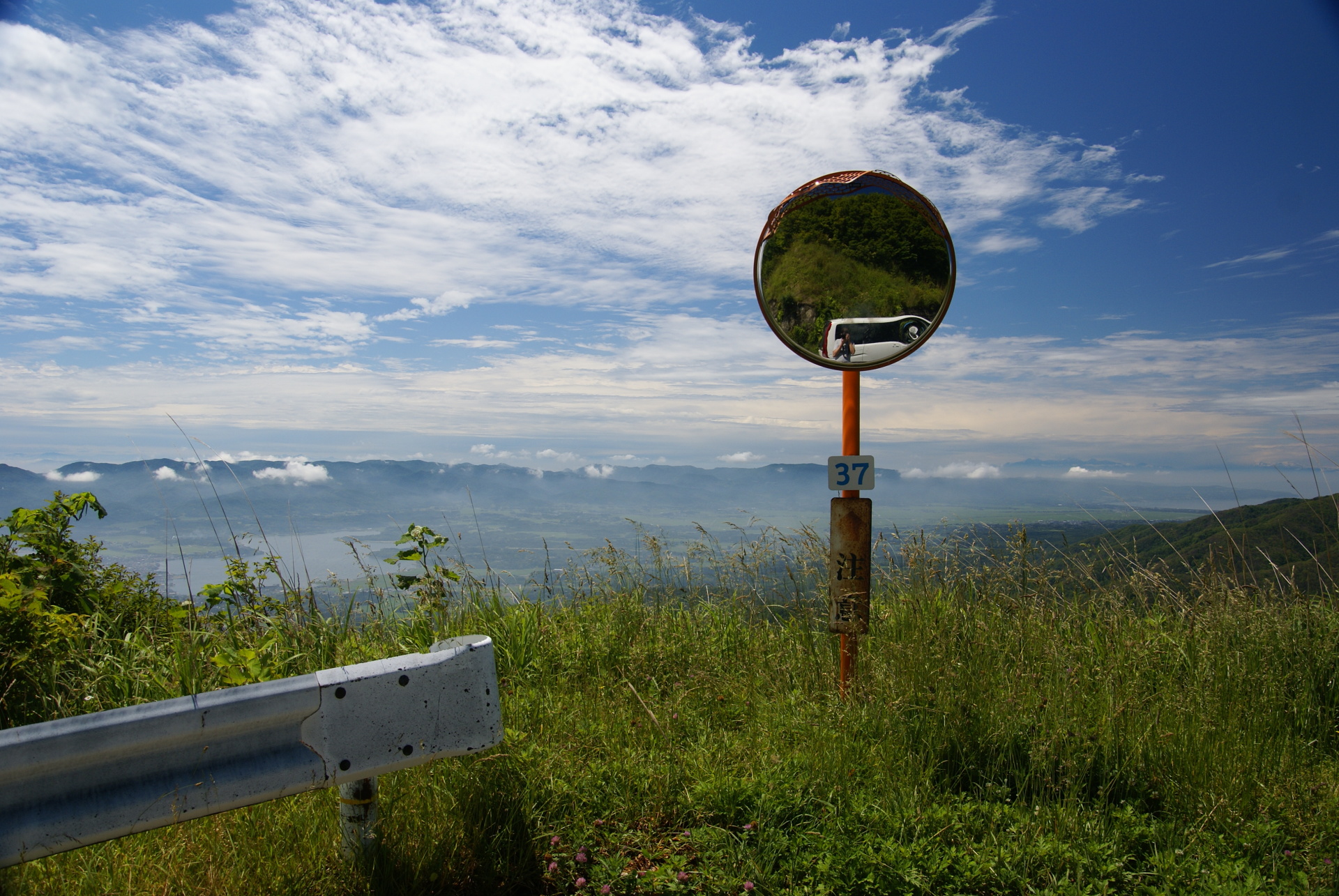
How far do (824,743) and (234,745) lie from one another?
2.52m

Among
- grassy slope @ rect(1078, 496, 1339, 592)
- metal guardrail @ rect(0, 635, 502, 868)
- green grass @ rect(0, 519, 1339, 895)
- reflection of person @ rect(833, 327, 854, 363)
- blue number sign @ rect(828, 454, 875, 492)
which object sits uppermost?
reflection of person @ rect(833, 327, 854, 363)

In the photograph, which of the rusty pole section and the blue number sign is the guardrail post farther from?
the blue number sign

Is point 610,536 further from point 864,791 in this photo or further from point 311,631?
point 864,791

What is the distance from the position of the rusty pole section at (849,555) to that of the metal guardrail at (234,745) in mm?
2335

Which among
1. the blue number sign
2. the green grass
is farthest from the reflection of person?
the green grass

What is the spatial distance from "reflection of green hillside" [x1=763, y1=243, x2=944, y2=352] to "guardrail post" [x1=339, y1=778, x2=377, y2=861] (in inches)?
129

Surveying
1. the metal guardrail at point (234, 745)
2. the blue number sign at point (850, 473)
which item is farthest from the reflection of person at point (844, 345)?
the metal guardrail at point (234, 745)

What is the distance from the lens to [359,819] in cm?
250

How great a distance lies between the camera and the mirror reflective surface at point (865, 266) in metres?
4.25

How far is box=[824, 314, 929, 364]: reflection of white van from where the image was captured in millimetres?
4258

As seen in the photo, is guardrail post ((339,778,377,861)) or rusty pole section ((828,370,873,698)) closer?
guardrail post ((339,778,377,861))

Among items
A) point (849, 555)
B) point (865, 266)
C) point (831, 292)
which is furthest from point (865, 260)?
point (849, 555)

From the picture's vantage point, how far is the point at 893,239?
4.31 meters

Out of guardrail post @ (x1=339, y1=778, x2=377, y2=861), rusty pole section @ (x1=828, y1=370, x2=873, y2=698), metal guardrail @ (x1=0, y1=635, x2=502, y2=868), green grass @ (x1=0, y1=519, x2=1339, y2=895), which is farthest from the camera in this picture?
rusty pole section @ (x1=828, y1=370, x2=873, y2=698)
